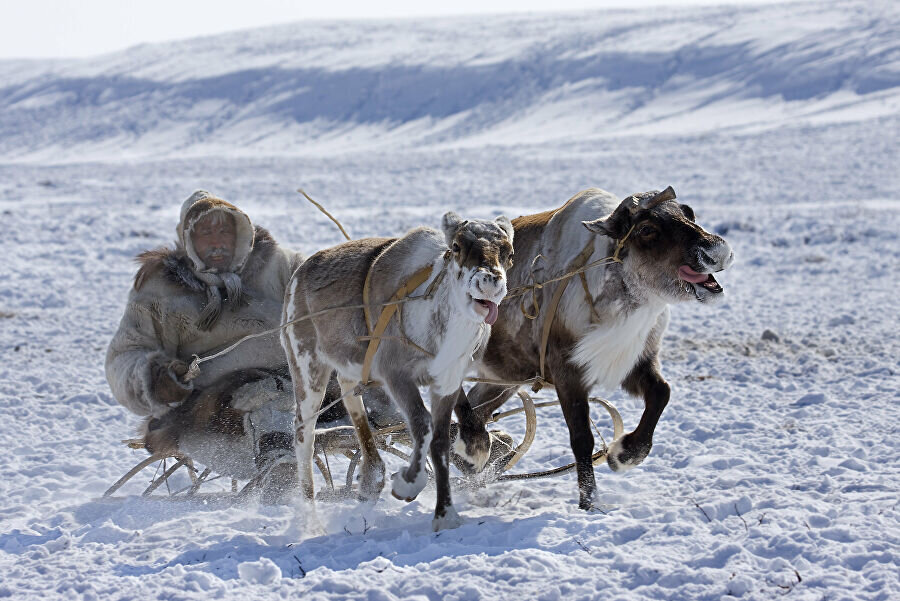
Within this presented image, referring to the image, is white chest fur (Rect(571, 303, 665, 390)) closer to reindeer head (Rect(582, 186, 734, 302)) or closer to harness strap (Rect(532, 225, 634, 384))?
harness strap (Rect(532, 225, 634, 384))

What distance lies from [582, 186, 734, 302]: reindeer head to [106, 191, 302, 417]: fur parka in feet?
7.54

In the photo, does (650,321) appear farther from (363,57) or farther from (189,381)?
(363,57)

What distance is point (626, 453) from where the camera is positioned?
5035 millimetres

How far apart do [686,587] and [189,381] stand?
10.8 feet

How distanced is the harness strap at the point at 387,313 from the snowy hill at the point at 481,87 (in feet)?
108

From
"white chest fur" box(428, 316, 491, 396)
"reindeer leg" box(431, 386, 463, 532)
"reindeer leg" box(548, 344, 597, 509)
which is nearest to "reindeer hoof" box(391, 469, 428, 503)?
"reindeer leg" box(431, 386, 463, 532)

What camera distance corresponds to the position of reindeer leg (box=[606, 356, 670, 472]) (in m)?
5.04

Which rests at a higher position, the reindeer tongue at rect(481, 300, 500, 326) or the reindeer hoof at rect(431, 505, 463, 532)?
the reindeer tongue at rect(481, 300, 500, 326)

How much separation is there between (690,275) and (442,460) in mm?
1474

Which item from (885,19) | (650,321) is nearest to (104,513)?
(650,321)

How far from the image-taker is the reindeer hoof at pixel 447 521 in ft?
15.4

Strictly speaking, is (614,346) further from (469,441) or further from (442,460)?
(442,460)

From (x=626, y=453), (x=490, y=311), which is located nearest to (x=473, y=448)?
(x=626, y=453)

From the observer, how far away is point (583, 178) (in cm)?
2423
